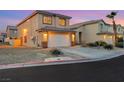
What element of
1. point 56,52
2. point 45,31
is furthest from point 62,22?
point 56,52

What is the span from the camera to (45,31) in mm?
5617

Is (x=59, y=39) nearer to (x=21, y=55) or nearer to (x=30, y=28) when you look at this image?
(x=30, y=28)

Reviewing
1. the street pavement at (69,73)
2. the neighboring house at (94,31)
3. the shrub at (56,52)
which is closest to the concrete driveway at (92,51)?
the shrub at (56,52)

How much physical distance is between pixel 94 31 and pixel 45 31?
1.64m

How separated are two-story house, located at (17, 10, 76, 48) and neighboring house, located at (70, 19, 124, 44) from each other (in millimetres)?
237

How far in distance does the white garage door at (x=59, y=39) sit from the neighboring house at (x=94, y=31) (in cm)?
37

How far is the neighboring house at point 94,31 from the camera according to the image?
554 cm

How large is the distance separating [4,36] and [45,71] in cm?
177
